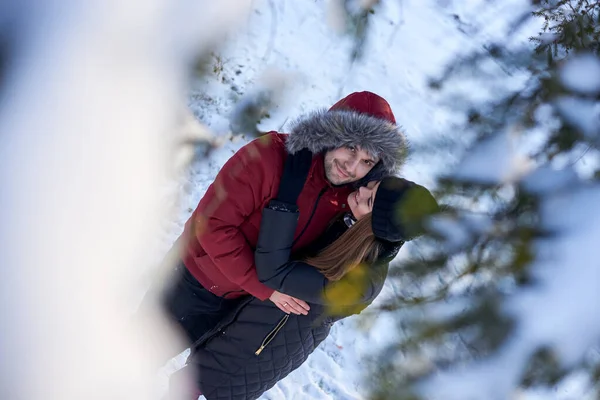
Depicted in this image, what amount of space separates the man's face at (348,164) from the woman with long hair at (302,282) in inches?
2.7

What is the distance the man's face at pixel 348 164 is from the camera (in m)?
1.77

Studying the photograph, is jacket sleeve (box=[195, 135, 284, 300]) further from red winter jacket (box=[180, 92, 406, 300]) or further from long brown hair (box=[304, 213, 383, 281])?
long brown hair (box=[304, 213, 383, 281])

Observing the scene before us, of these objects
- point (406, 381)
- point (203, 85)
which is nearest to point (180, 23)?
point (203, 85)

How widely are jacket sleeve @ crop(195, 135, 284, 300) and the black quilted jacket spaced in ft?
0.26

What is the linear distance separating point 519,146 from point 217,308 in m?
1.42

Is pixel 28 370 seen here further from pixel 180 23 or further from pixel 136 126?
pixel 180 23

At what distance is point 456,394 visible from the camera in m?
1.26

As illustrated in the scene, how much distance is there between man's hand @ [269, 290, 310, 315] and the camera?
74.8 inches

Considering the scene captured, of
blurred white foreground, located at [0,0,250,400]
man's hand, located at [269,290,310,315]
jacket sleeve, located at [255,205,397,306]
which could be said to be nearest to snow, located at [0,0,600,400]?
blurred white foreground, located at [0,0,250,400]

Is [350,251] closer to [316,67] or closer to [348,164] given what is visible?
[348,164]

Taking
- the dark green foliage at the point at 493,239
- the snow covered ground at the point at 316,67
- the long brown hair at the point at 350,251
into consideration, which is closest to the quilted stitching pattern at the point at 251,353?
the long brown hair at the point at 350,251

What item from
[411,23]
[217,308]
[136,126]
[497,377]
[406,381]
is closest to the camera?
[497,377]

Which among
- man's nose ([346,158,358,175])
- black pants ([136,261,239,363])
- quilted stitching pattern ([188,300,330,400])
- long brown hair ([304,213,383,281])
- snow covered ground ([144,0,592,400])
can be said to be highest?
snow covered ground ([144,0,592,400])

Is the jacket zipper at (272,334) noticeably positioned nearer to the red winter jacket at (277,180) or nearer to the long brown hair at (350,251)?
the red winter jacket at (277,180)
